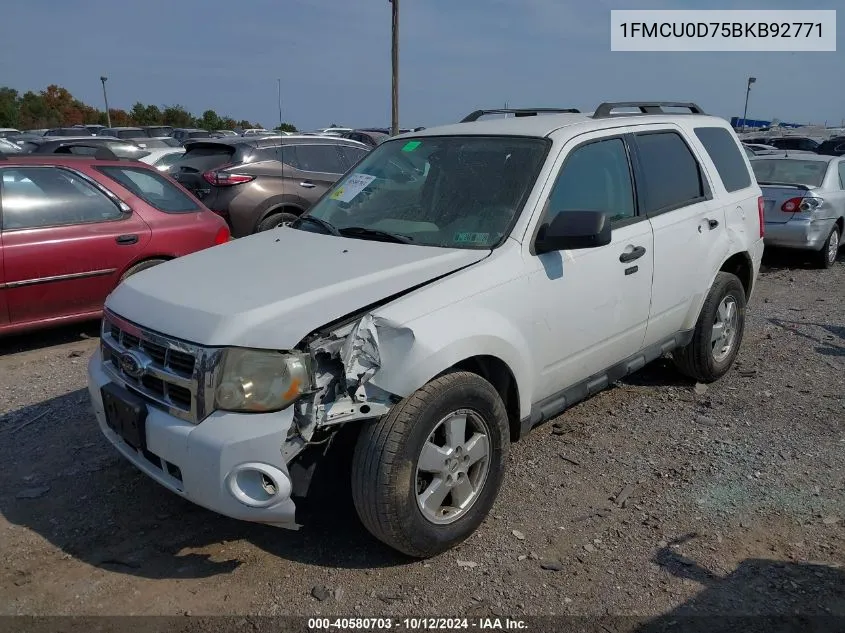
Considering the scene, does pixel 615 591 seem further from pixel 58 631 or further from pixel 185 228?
pixel 185 228

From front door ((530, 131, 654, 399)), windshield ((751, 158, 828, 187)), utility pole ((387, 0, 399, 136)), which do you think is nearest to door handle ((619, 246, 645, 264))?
front door ((530, 131, 654, 399))

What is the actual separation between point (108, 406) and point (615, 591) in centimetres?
230

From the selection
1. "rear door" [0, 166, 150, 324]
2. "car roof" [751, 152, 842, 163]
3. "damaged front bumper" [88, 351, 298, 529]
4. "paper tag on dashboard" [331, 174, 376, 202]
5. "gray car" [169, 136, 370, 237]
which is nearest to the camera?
"damaged front bumper" [88, 351, 298, 529]

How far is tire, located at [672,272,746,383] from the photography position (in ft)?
15.8

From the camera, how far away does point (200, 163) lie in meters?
9.65

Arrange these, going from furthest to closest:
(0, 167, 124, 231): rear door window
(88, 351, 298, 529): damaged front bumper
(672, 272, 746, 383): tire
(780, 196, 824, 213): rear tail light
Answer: (780, 196, 824, 213): rear tail light → (0, 167, 124, 231): rear door window → (672, 272, 746, 383): tire → (88, 351, 298, 529): damaged front bumper

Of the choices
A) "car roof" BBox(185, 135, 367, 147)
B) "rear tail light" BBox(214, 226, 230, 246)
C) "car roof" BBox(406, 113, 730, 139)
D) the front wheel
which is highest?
"car roof" BBox(406, 113, 730, 139)

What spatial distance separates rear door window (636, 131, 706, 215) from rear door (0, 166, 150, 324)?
4150 mm

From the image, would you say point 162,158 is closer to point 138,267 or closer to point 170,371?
point 138,267

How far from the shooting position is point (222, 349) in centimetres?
269

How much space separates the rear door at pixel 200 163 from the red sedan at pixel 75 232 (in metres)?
2.66

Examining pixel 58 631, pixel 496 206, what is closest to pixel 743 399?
pixel 496 206

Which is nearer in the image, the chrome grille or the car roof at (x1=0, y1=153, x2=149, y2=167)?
the chrome grille

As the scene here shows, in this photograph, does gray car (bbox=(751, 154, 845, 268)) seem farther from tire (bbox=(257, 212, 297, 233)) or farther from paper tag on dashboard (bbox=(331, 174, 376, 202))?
paper tag on dashboard (bbox=(331, 174, 376, 202))
